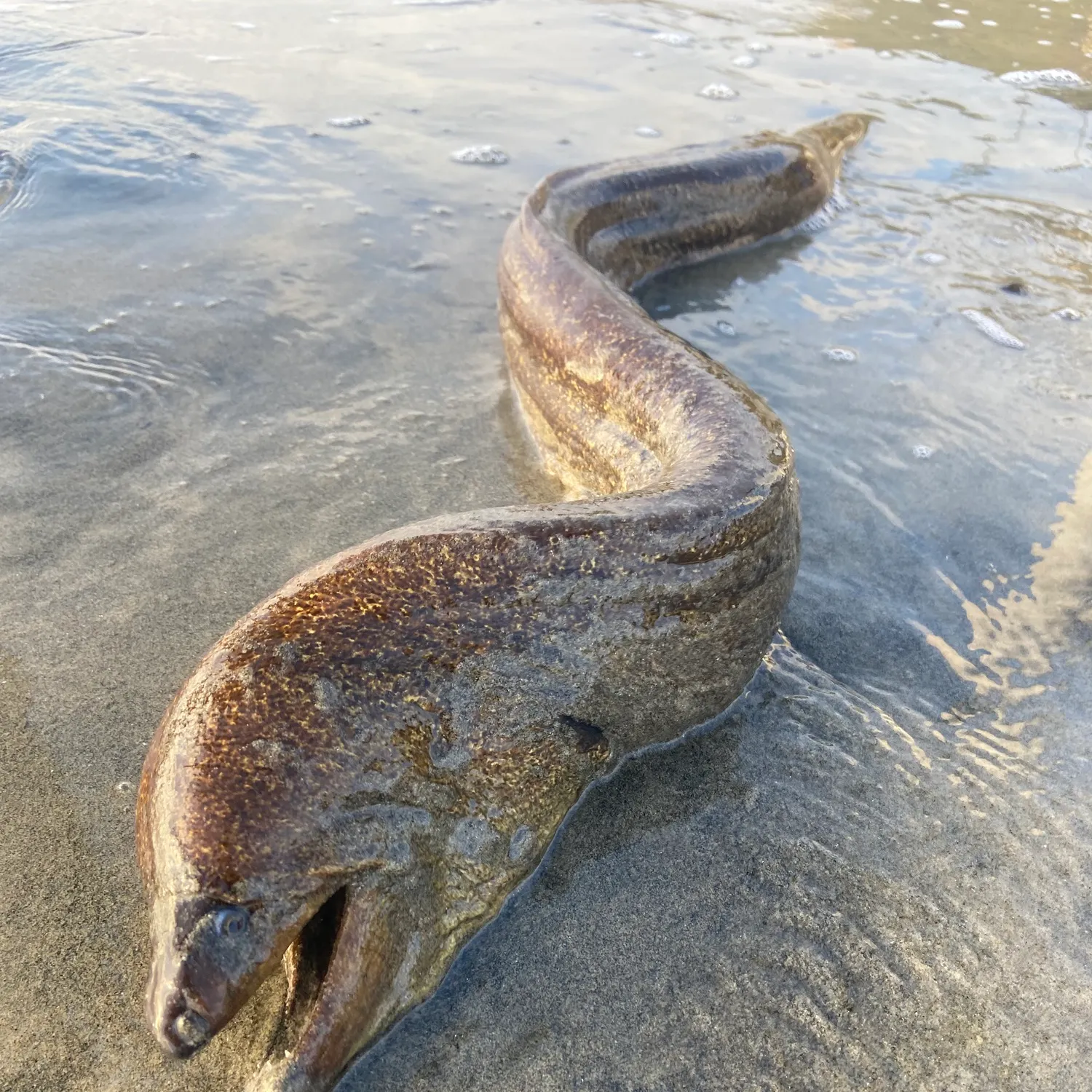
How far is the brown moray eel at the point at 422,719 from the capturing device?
6.20 feet

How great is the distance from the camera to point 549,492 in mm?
3768

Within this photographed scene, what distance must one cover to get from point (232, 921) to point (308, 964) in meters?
0.26

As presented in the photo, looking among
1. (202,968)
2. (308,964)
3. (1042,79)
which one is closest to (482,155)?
(1042,79)

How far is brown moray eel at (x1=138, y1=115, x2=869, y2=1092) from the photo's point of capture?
189 cm

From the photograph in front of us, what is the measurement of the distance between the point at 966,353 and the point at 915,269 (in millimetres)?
1003

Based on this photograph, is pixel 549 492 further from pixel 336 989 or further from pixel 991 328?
pixel 991 328

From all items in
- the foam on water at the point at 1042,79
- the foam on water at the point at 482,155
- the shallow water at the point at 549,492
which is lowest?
the shallow water at the point at 549,492

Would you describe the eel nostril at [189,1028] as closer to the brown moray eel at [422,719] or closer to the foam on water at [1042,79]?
the brown moray eel at [422,719]

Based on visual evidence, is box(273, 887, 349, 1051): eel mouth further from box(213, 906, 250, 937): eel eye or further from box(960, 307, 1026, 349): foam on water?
box(960, 307, 1026, 349): foam on water

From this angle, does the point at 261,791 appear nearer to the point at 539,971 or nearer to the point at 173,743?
the point at 173,743

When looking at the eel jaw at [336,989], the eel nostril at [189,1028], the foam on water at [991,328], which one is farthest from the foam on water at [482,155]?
the eel nostril at [189,1028]

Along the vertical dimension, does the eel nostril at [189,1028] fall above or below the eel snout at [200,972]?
below

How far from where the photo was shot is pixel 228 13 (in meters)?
8.91

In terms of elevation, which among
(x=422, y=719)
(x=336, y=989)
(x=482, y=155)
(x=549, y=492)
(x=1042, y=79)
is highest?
(x=1042, y=79)
